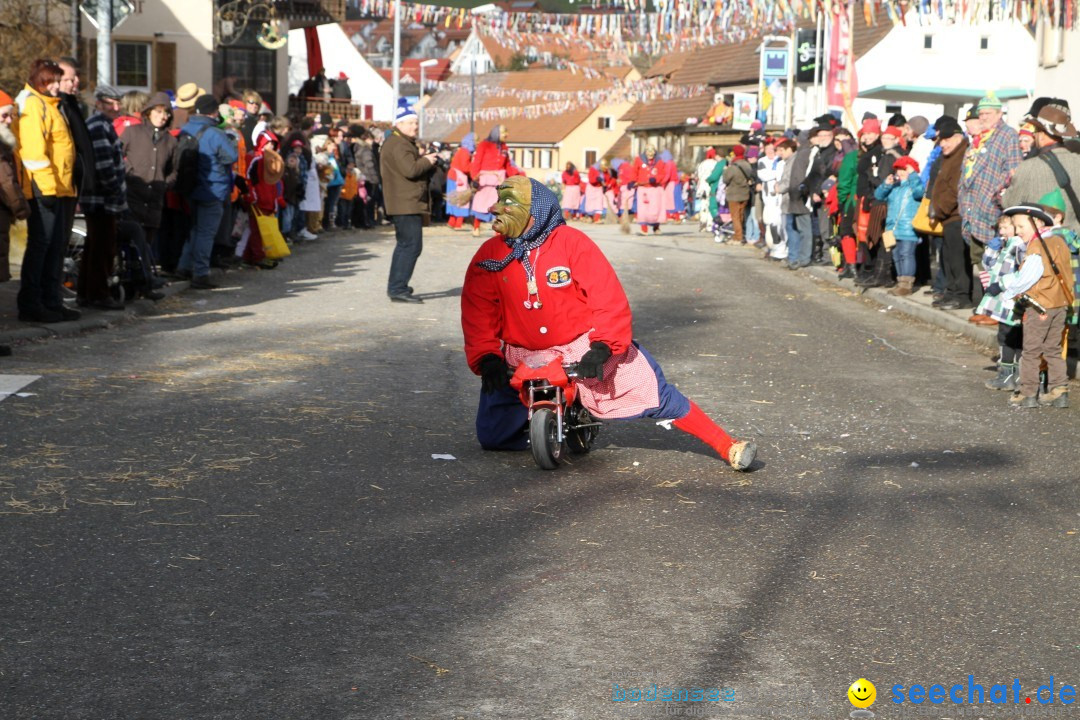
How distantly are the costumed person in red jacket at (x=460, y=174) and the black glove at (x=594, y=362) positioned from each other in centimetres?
2045

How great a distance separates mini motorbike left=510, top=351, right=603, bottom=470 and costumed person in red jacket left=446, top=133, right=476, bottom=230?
20025 mm

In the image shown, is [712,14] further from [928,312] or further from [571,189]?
[571,189]

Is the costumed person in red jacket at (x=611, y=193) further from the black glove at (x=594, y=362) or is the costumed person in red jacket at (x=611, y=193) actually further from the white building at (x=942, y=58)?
the black glove at (x=594, y=362)

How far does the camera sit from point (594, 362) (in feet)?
24.3

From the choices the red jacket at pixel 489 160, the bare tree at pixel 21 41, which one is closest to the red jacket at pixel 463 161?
the red jacket at pixel 489 160

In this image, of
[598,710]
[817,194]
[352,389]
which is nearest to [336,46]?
[817,194]

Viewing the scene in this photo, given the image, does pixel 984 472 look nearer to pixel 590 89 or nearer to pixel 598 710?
pixel 598 710

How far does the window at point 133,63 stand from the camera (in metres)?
39.6

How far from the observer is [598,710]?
432cm

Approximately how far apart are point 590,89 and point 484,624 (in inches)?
3861

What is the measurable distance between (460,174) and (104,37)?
11957mm

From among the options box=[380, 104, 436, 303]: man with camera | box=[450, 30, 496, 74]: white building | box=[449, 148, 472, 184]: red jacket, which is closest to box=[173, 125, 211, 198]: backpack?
box=[380, 104, 436, 303]: man with camera

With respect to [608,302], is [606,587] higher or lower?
lower

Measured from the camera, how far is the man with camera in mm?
15539
